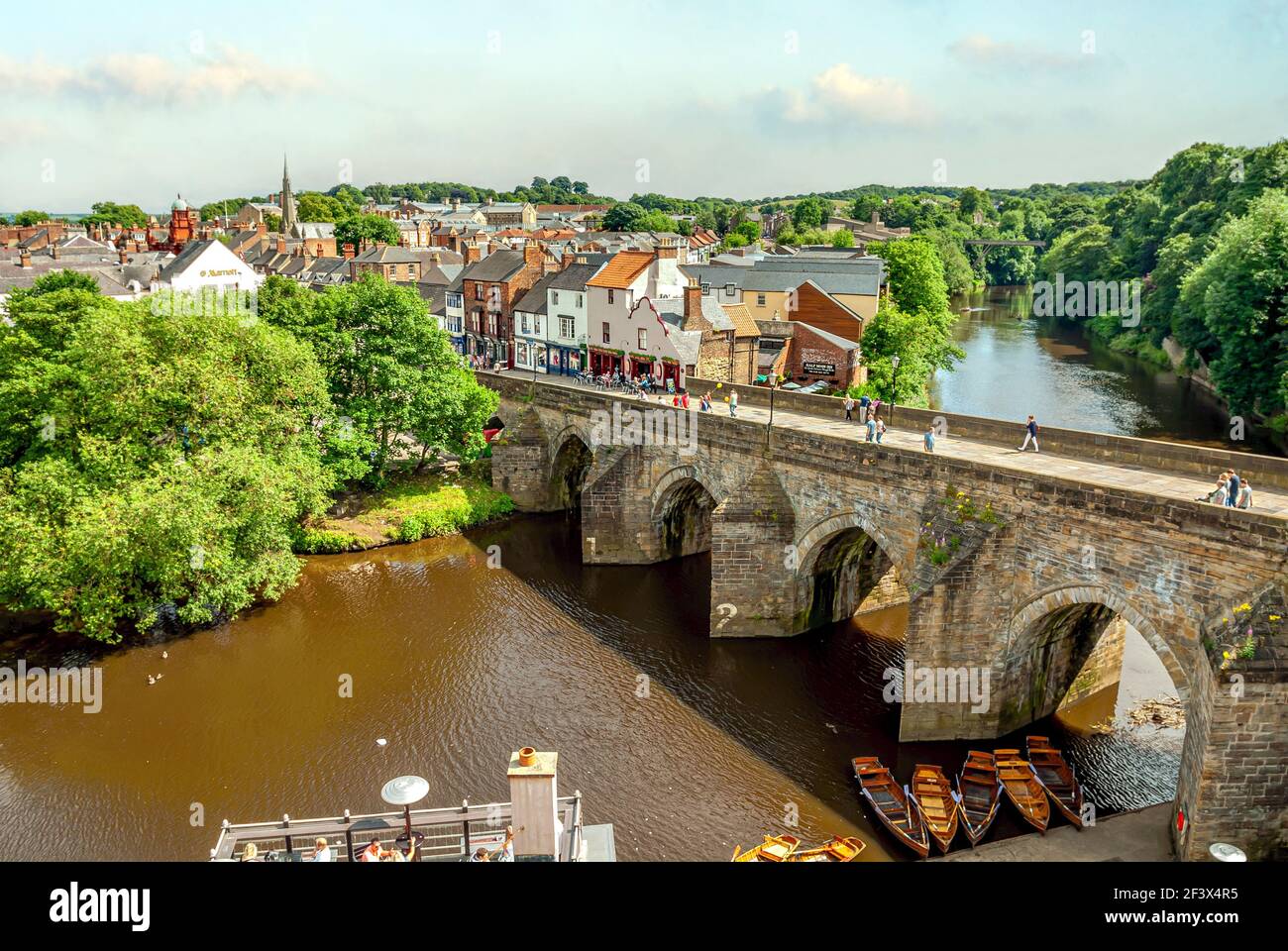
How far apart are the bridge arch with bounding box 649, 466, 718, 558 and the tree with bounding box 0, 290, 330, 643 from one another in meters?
14.0

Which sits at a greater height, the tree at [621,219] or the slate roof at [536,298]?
the tree at [621,219]

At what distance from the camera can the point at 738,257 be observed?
83125 mm

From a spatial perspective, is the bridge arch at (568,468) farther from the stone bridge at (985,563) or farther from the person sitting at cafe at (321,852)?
the person sitting at cafe at (321,852)

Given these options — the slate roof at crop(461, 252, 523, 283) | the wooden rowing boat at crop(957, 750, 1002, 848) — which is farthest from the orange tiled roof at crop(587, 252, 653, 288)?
the wooden rowing boat at crop(957, 750, 1002, 848)

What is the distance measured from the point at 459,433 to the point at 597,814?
2672 cm

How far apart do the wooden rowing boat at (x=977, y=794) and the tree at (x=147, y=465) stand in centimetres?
2459

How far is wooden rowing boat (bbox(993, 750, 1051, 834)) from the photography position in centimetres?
2125

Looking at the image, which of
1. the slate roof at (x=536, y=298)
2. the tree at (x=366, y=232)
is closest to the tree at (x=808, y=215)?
the tree at (x=366, y=232)

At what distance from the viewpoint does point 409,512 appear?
43.7 metres

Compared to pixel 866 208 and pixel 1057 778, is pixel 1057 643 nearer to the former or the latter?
pixel 1057 778

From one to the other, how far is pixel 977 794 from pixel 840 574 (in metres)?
11.3

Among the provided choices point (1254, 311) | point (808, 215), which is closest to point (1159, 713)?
point (1254, 311)

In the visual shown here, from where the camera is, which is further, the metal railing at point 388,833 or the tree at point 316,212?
the tree at point 316,212

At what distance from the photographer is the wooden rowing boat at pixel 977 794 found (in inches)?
837
